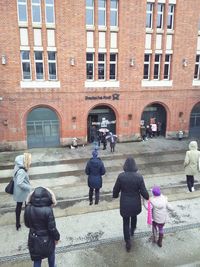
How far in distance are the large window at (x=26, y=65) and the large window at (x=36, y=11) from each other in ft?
5.85

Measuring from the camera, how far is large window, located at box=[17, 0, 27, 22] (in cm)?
1260

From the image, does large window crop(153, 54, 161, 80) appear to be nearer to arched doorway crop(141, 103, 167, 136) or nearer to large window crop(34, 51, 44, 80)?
arched doorway crop(141, 103, 167, 136)

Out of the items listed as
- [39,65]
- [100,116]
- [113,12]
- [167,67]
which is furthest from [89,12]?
[100,116]

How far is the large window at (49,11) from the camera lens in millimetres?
12939

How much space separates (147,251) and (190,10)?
14.9 metres

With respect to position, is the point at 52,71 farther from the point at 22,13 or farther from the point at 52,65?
the point at 22,13

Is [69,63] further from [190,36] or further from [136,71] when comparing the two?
[190,36]

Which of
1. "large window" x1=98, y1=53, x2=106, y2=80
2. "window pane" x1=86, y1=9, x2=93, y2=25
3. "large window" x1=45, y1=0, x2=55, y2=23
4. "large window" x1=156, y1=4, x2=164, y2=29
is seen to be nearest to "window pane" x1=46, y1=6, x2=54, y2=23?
"large window" x1=45, y1=0, x2=55, y2=23

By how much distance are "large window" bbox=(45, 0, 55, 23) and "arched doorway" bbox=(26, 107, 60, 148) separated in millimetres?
4939

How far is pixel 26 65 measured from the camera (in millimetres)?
13539

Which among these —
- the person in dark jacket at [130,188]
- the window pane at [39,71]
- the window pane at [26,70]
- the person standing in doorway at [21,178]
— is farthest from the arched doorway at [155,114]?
the person in dark jacket at [130,188]

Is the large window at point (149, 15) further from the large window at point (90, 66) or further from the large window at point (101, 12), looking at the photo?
the large window at point (90, 66)

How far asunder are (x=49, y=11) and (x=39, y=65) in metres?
2.93

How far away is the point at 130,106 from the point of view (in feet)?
50.9
